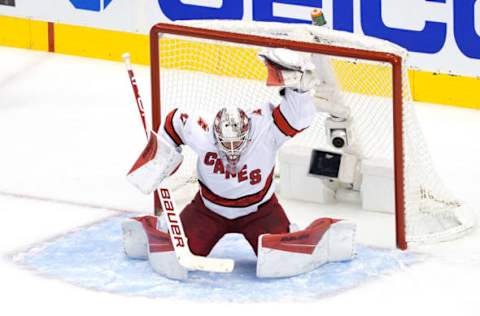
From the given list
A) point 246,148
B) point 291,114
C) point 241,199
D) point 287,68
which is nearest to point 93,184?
point 241,199

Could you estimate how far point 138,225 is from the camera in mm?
7055

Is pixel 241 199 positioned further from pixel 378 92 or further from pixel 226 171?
pixel 378 92

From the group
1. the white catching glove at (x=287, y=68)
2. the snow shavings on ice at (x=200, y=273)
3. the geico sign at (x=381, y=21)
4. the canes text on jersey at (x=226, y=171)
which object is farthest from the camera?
the geico sign at (x=381, y=21)

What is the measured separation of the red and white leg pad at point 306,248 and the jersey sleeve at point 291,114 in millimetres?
380

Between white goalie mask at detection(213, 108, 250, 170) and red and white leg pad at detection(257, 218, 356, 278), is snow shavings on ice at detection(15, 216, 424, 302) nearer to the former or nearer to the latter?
red and white leg pad at detection(257, 218, 356, 278)

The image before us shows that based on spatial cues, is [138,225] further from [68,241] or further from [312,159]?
[312,159]

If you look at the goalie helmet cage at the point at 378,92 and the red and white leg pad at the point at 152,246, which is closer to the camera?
the red and white leg pad at the point at 152,246

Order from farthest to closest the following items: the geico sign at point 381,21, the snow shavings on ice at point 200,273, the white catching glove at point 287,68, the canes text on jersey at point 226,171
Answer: the geico sign at point 381,21
the canes text on jersey at point 226,171
the snow shavings on ice at point 200,273
the white catching glove at point 287,68

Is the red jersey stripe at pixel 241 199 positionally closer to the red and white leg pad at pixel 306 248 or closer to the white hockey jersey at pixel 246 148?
the white hockey jersey at pixel 246 148

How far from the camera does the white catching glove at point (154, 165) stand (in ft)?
22.6

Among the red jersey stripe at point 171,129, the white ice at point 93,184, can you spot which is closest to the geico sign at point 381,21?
the white ice at point 93,184

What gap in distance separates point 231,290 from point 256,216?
35cm

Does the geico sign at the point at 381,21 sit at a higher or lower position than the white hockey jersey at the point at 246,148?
higher

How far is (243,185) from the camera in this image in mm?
6922
